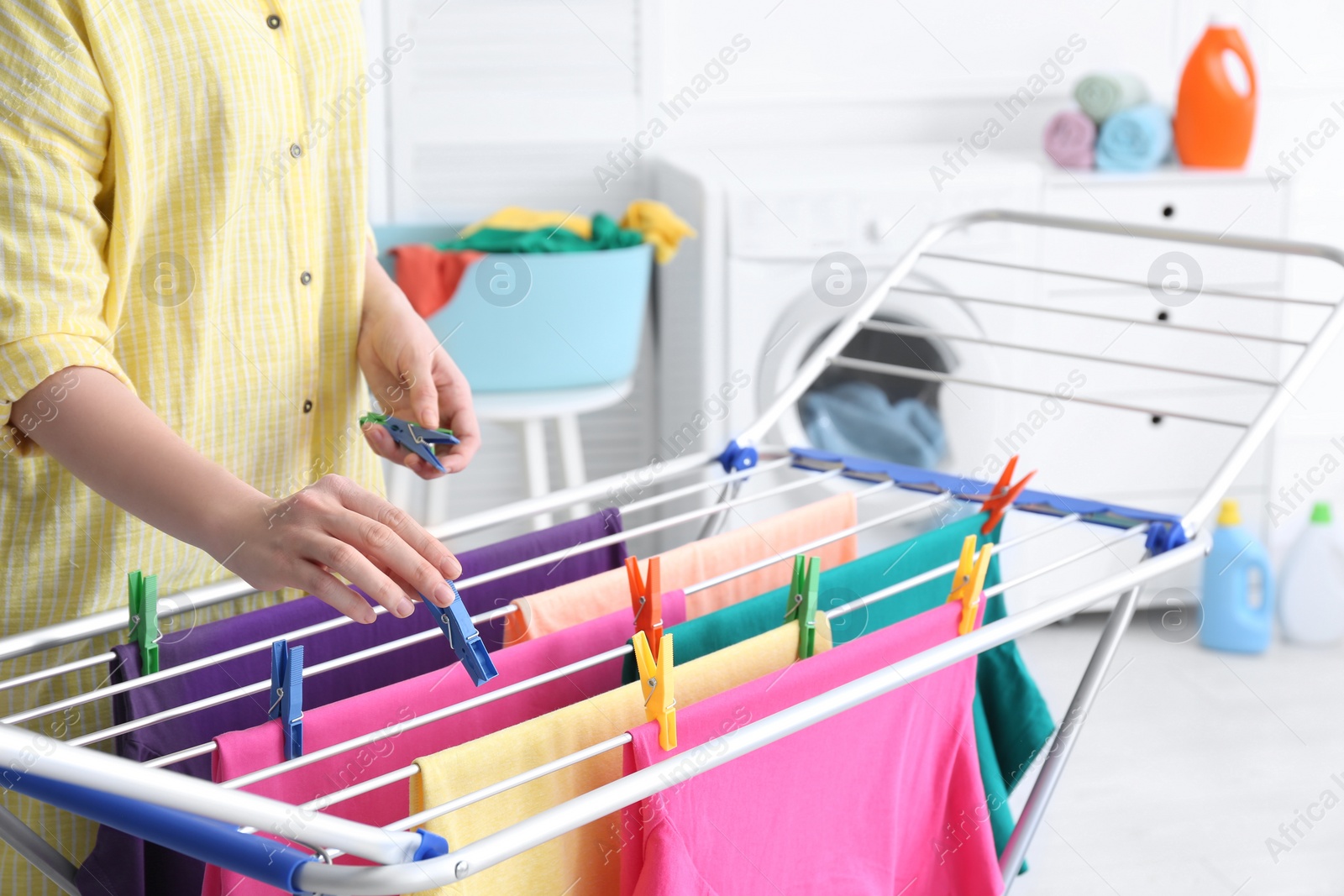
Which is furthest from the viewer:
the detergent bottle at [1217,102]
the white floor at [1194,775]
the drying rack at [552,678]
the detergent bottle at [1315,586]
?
the detergent bottle at [1315,586]

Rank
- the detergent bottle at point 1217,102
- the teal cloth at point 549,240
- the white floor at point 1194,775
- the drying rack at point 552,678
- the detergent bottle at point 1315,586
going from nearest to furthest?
the drying rack at point 552,678 → the white floor at point 1194,775 → the teal cloth at point 549,240 → the detergent bottle at point 1217,102 → the detergent bottle at point 1315,586

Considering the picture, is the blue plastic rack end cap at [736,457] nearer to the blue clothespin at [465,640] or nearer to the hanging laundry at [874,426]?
the blue clothespin at [465,640]

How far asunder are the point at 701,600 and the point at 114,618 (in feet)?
1.43

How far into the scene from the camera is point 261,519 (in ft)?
2.45

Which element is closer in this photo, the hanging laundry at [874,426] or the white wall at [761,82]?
the hanging laundry at [874,426]

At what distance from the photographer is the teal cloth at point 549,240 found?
2348mm

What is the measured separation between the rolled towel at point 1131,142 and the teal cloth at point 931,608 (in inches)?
64.8

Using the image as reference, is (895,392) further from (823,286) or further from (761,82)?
(761,82)

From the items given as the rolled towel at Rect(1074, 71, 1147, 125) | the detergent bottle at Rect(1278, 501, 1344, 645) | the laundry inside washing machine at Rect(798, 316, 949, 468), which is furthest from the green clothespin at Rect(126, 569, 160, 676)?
the detergent bottle at Rect(1278, 501, 1344, 645)

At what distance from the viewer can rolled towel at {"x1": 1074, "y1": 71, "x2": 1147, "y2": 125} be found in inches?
106

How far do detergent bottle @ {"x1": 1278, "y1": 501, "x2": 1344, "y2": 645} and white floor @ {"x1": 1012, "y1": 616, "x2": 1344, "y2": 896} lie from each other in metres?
0.05

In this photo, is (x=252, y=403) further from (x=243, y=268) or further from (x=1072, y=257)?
(x=1072, y=257)

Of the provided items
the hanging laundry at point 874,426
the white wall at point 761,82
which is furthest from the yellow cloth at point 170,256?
the white wall at point 761,82

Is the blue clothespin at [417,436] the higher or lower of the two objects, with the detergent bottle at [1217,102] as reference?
lower
